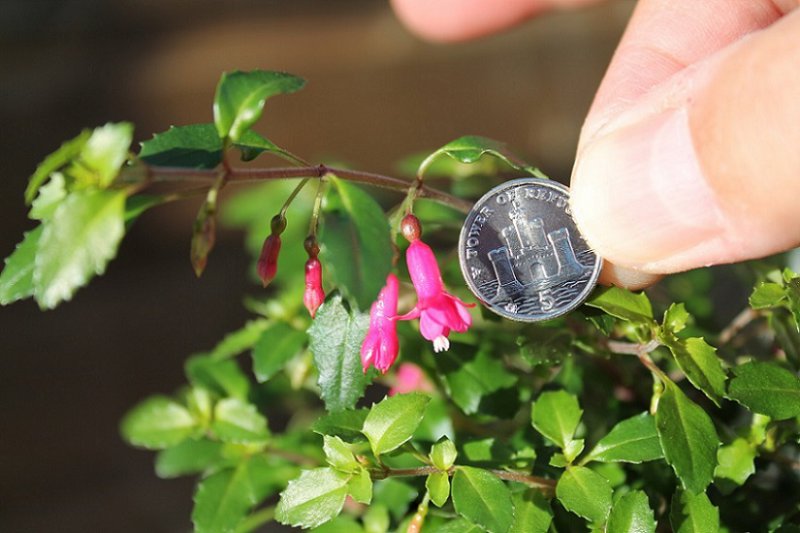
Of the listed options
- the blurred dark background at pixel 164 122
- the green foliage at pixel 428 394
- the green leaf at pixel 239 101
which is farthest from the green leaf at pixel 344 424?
the blurred dark background at pixel 164 122

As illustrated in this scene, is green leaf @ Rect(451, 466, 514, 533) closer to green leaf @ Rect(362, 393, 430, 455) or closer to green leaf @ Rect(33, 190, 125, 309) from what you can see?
green leaf @ Rect(362, 393, 430, 455)

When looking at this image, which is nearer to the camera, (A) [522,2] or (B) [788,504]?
(B) [788,504]

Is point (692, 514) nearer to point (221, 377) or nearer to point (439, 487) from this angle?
point (439, 487)

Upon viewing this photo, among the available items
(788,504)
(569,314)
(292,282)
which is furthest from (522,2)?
(788,504)

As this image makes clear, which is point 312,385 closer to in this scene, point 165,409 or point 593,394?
point 165,409

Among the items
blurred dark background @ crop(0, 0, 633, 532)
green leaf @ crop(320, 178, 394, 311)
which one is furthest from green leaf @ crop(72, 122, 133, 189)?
blurred dark background @ crop(0, 0, 633, 532)
